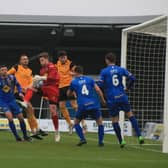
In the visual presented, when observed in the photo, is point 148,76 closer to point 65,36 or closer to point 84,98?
point 84,98

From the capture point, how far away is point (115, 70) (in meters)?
13.5

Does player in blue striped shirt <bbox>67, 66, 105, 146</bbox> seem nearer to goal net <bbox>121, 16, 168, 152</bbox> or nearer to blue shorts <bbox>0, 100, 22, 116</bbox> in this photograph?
blue shorts <bbox>0, 100, 22, 116</bbox>

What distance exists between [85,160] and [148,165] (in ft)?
3.52

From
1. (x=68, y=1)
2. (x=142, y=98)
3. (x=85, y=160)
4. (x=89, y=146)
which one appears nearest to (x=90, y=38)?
(x=68, y=1)

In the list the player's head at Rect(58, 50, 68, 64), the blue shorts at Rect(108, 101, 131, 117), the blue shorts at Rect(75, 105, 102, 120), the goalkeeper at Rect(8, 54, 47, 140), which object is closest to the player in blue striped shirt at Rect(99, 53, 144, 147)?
the blue shorts at Rect(108, 101, 131, 117)

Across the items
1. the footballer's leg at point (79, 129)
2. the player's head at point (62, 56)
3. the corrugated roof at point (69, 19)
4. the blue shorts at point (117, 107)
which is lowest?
the footballer's leg at point (79, 129)

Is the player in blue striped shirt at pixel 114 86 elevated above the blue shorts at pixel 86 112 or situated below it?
above

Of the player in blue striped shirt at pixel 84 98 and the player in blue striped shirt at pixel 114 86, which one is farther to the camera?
the player in blue striped shirt at pixel 84 98

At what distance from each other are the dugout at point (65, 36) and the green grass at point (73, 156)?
14.4m

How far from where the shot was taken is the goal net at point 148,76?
61.1 ft

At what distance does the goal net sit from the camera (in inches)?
733

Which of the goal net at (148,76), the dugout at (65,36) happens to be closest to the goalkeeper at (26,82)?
the goal net at (148,76)

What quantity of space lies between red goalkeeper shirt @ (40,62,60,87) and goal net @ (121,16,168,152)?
261 centimetres

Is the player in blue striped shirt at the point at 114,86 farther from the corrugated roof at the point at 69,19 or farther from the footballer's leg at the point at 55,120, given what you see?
the corrugated roof at the point at 69,19
